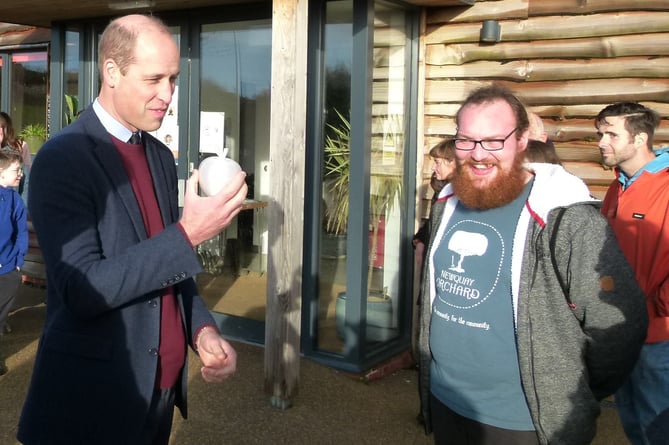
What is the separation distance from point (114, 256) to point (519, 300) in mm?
1328

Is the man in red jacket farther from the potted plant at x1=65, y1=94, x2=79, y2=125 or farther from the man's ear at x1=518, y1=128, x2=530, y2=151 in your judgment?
the potted plant at x1=65, y1=94, x2=79, y2=125

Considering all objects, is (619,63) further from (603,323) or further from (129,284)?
(129,284)

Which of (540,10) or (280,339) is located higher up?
(540,10)

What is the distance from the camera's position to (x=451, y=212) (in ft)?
8.61

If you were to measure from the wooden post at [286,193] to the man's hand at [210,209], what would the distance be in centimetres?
270

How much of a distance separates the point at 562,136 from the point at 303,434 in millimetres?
2954

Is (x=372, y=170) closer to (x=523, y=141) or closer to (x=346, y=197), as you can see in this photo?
(x=346, y=197)

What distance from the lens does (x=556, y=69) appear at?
5.12 m

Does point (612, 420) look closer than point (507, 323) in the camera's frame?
No

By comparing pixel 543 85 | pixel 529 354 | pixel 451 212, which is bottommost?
pixel 529 354

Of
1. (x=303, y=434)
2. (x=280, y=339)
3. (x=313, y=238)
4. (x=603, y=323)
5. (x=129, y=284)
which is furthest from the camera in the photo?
(x=313, y=238)

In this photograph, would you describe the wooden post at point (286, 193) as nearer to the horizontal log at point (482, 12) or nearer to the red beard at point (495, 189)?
the horizontal log at point (482, 12)

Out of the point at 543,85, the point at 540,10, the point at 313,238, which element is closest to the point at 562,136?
the point at 543,85

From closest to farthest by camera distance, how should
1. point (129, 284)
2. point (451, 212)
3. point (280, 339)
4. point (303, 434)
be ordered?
1. point (129, 284)
2. point (451, 212)
3. point (303, 434)
4. point (280, 339)
